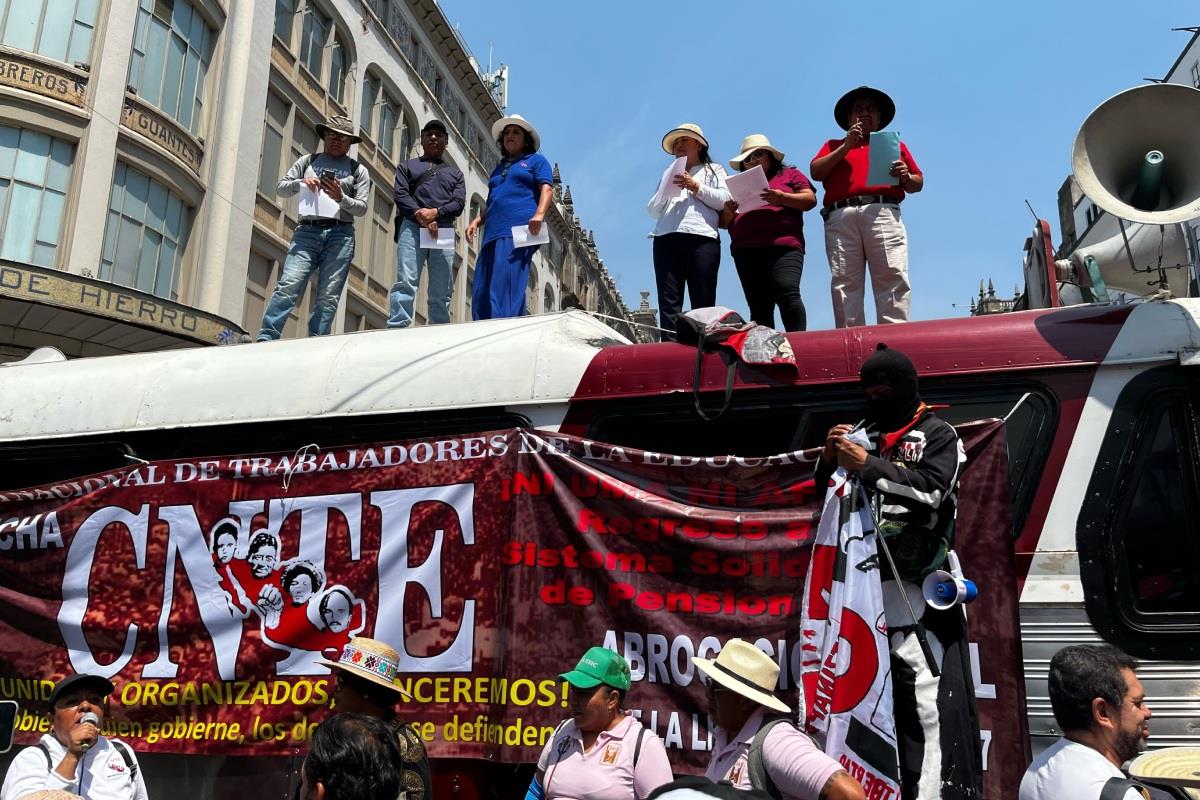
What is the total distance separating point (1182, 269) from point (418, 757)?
3.80m

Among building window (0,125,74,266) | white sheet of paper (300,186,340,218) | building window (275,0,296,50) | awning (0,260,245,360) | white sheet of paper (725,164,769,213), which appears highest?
building window (275,0,296,50)

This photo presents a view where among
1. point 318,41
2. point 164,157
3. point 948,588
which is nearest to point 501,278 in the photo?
point 948,588

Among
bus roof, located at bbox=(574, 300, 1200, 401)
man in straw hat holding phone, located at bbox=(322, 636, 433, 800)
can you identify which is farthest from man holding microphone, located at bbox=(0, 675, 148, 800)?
bus roof, located at bbox=(574, 300, 1200, 401)

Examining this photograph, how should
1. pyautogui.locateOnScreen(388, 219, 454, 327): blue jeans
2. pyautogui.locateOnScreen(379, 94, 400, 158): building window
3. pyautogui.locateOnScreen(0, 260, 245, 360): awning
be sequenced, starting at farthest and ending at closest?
pyautogui.locateOnScreen(379, 94, 400, 158): building window < pyautogui.locateOnScreen(0, 260, 245, 360): awning < pyautogui.locateOnScreen(388, 219, 454, 327): blue jeans

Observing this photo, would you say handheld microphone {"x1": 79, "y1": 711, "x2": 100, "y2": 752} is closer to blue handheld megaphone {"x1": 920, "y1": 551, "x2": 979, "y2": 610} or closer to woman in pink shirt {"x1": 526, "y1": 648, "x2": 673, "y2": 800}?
woman in pink shirt {"x1": 526, "y1": 648, "x2": 673, "y2": 800}

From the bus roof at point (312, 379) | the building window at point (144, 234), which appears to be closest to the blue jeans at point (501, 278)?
the bus roof at point (312, 379)

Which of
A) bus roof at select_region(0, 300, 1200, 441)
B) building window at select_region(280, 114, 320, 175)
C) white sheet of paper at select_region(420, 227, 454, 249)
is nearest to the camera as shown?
bus roof at select_region(0, 300, 1200, 441)

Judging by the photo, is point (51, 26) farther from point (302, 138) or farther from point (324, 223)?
point (324, 223)

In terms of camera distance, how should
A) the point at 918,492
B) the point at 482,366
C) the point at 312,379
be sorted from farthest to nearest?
the point at 312,379 < the point at 482,366 < the point at 918,492

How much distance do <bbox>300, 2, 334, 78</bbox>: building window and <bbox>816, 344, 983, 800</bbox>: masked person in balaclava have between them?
83.3ft

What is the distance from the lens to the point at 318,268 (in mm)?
6953

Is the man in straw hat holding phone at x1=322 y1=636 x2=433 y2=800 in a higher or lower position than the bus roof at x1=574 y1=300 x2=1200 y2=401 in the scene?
lower

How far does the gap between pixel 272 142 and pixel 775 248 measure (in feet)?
68.9

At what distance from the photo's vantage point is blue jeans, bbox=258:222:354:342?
21.1ft
